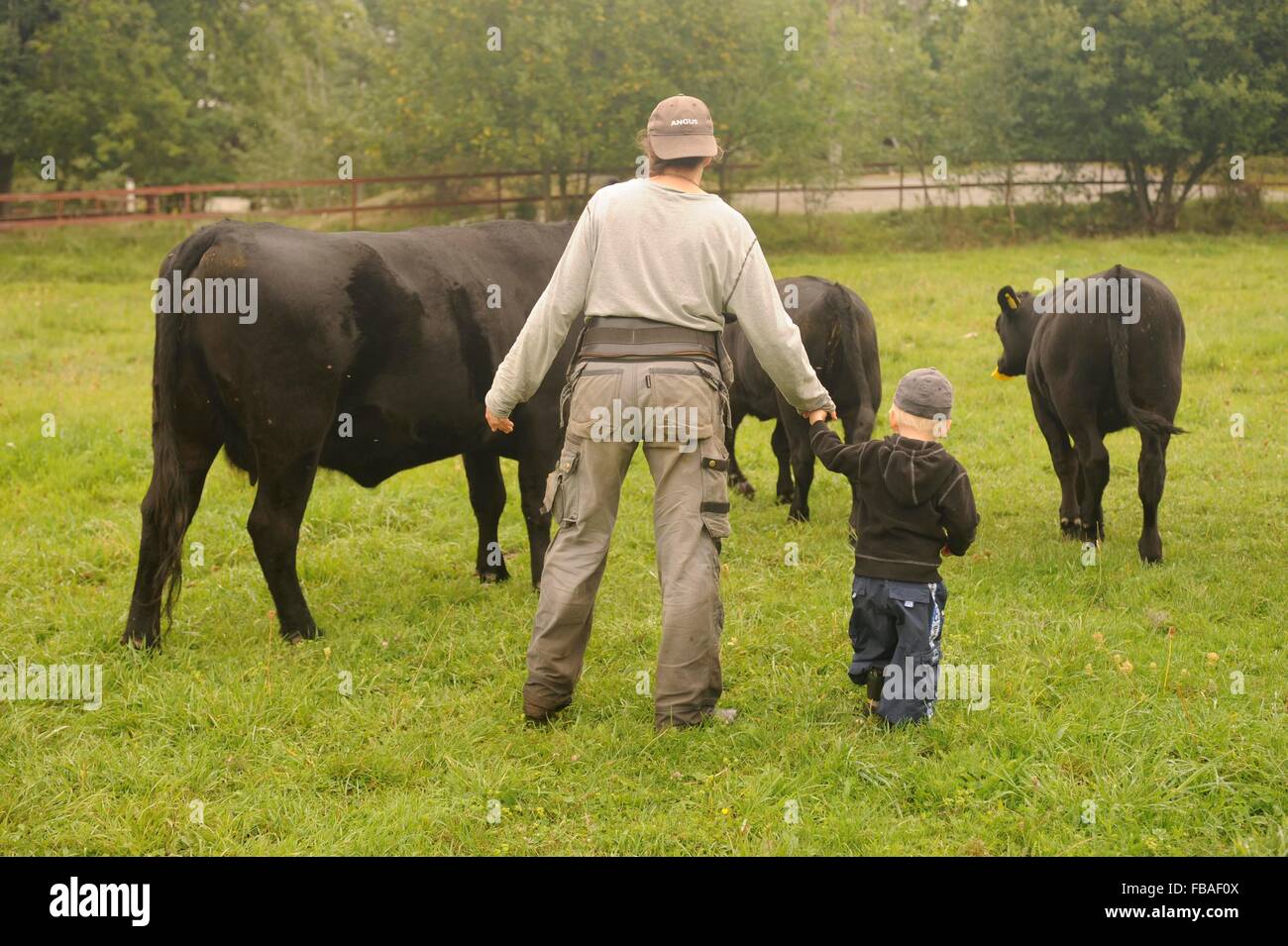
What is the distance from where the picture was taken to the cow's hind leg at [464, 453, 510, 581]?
6734 millimetres

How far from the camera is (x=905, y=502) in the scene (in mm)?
4430

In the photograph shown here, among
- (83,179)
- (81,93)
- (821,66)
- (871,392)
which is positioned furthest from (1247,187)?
(83,179)

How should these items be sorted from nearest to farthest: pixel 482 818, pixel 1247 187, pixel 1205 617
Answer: pixel 482 818
pixel 1205 617
pixel 1247 187

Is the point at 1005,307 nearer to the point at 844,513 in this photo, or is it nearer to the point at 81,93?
the point at 844,513

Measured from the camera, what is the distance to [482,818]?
13.2 ft

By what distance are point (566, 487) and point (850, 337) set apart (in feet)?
11.7

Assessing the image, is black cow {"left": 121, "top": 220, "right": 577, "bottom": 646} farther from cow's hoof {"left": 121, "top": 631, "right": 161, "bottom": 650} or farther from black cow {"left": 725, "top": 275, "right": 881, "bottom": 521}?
black cow {"left": 725, "top": 275, "right": 881, "bottom": 521}

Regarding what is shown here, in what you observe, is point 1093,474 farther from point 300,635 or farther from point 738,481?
point 300,635

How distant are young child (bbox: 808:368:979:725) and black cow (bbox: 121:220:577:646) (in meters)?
2.19

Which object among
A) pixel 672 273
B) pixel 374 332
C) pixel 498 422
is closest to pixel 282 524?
pixel 374 332

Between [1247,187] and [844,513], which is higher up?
[1247,187]

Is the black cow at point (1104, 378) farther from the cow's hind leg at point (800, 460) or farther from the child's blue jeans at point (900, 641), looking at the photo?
the child's blue jeans at point (900, 641)

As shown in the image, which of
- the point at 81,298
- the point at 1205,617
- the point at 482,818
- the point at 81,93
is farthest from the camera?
the point at 81,93
